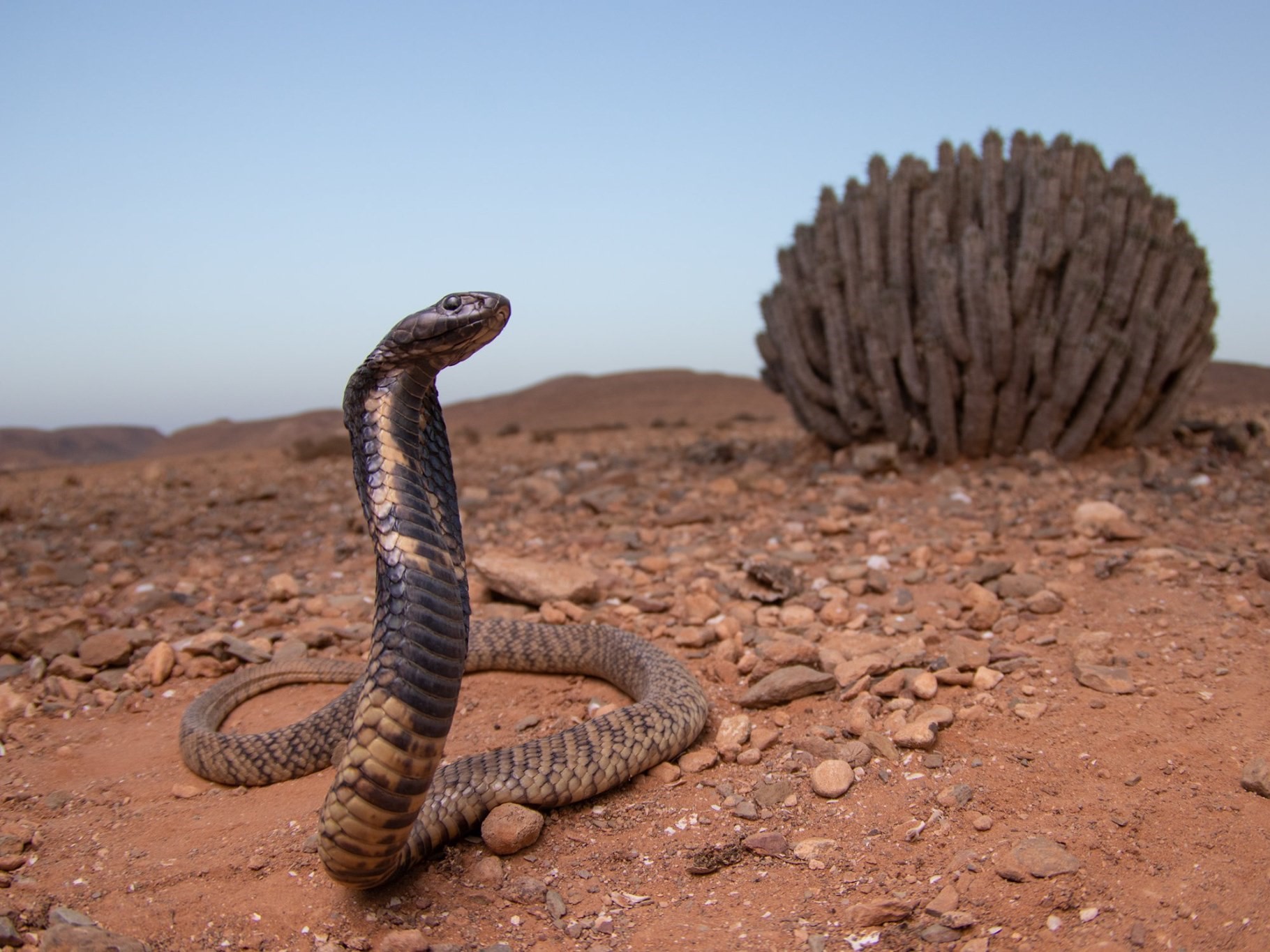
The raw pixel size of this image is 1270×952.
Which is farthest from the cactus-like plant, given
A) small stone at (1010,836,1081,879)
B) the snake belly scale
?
the snake belly scale

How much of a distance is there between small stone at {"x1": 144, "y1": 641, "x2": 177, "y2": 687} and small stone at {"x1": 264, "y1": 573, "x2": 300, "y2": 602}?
1013 mm

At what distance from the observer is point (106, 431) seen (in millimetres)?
25281

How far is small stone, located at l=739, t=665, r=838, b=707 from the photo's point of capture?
4.29 metres

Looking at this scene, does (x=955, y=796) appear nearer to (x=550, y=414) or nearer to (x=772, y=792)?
(x=772, y=792)

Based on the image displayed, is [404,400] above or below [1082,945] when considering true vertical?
above

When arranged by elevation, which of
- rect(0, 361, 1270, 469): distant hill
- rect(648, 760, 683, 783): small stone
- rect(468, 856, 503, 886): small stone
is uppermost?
rect(0, 361, 1270, 469): distant hill

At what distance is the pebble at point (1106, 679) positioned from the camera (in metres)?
4.06

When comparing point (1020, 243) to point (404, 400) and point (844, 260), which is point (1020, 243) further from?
point (404, 400)

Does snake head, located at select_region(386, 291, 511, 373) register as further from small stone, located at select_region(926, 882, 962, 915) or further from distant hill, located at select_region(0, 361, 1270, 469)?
distant hill, located at select_region(0, 361, 1270, 469)

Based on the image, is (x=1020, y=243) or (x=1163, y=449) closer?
(x=1020, y=243)

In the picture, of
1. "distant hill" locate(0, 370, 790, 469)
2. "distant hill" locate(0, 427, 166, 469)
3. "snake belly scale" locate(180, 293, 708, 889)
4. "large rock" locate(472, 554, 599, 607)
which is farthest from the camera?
"distant hill" locate(0, 370, 790, 469)

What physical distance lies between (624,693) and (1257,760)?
2.66 meters

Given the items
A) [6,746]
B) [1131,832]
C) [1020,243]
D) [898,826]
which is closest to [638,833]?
[898,826]

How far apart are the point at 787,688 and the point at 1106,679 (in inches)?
55.1
